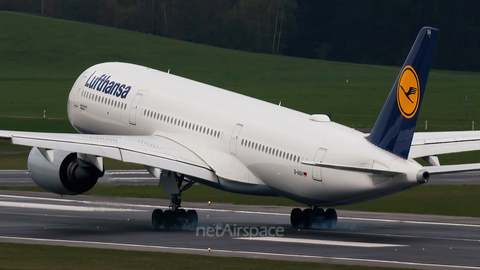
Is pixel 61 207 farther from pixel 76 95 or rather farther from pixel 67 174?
pixel 67 174

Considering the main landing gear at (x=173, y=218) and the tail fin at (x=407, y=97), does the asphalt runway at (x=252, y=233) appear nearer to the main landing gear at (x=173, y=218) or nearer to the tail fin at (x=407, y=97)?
the main landing gear at (x=173, y=218)

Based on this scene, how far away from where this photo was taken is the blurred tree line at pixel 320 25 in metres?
176

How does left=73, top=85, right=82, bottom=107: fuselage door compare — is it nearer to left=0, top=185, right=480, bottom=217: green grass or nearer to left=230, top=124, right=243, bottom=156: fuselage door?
left=0, top=185, right=480, bottom=217: green grass

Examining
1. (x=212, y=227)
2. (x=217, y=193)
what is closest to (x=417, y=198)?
(x=217, y=193)

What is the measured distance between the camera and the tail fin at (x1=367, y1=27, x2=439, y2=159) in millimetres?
30094

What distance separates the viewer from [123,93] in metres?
40.3

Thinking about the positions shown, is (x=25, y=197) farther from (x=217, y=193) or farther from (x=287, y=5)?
(x=287, y=5)

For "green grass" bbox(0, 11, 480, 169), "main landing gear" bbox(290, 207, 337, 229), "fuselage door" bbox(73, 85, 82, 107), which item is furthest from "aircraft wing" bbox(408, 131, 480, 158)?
"green grass" bbox(0, 11, 480, 169)

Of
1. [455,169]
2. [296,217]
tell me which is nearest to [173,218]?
[296,217]

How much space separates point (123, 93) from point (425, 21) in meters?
146

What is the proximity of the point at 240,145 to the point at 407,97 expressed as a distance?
24.3ft

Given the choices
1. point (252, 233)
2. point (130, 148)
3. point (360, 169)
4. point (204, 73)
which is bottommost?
point (252, 233)

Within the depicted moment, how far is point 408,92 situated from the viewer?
99.3ft

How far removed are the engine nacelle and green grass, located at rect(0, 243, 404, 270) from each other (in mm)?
5819
